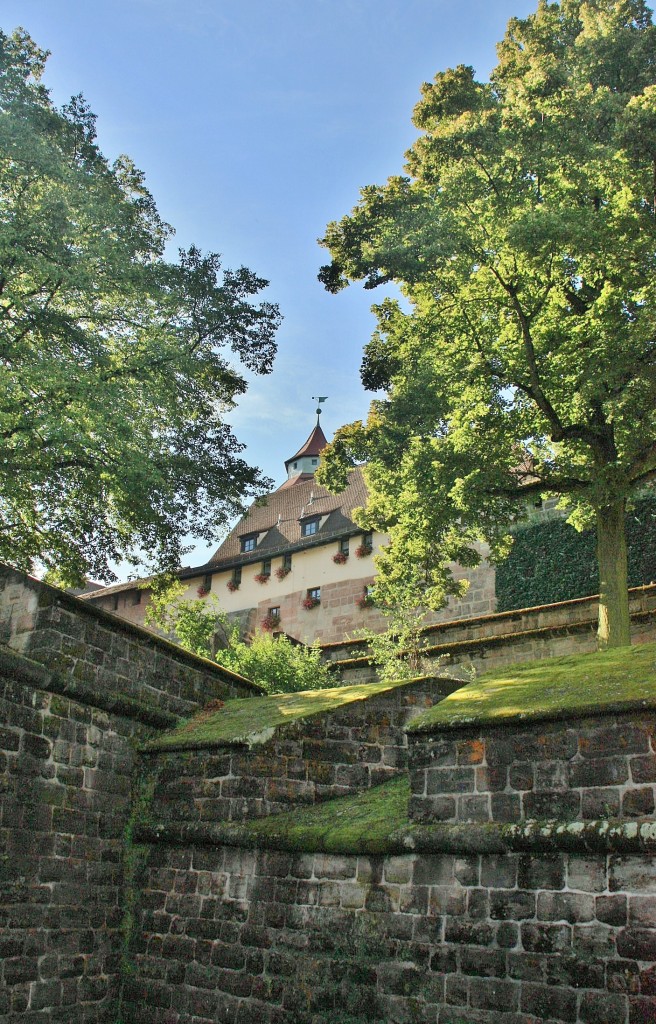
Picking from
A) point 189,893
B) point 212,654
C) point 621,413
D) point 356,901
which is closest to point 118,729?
point 189,893

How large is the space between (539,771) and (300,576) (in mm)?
23918

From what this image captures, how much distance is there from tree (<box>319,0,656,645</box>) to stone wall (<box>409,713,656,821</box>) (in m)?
7.42

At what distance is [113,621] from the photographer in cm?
1023

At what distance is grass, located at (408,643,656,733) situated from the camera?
21.7 feet

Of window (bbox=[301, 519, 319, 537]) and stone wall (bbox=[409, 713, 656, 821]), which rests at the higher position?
window (bbox=[301, 519, 319, 537])

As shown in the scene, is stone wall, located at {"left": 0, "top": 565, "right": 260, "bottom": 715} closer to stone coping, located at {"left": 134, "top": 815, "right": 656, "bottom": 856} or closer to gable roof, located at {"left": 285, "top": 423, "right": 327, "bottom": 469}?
stone coping, located at {"left": 134, "top": 815, "right": 656, "bottom": 856}

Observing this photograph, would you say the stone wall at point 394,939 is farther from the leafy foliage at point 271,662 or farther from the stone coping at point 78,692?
the leafy foliage at point 271,662

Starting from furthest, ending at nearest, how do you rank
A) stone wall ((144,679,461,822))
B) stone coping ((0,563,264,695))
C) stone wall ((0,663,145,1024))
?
stone coping ((0,563,264,695)), stone wall ((144,679,461,822)), stone wall ((0,663,145,1024))

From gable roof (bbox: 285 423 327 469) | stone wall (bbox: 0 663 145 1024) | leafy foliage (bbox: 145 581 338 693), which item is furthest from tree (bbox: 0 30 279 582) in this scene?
gable roof (bbox: 285 423 327 469)

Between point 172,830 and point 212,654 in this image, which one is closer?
point 172,830

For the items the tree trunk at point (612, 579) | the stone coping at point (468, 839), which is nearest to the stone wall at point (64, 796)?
the stone coping at point (468, 839)

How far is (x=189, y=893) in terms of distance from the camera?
8578mm

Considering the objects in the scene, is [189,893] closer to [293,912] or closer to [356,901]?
[293,912]

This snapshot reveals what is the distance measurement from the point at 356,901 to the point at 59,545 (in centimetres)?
955
